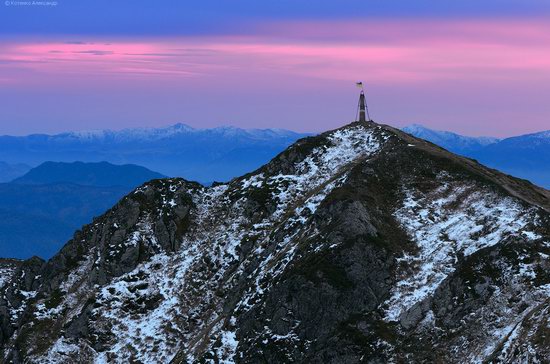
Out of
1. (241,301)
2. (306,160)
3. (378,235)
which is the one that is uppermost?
(306,160)

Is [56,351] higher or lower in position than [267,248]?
lower

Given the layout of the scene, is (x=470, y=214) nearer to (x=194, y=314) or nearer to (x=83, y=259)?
(x=194, y=314)

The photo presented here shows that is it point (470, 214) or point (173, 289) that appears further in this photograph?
point (173, 289)

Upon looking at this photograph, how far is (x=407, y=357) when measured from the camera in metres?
64.4

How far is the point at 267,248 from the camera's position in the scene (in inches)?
3457

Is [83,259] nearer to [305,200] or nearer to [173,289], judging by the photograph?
[173,289]

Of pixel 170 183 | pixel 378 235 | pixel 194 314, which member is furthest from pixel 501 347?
pixel 170 183

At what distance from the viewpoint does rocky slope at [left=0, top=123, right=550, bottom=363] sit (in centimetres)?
6725

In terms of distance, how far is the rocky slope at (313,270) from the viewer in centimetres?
6725

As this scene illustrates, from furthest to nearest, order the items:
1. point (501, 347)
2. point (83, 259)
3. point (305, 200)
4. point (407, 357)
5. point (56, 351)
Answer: point (83, 259) → point (305, 200) → point (56, 351) → point (407, 357) → point (501, 347)

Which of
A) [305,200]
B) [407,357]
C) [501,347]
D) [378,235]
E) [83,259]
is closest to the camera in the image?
[501,347]

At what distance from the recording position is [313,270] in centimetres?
7575

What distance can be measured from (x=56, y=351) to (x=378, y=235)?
40198 millimetres

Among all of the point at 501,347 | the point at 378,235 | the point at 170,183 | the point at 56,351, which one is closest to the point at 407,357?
the point at 501,347
